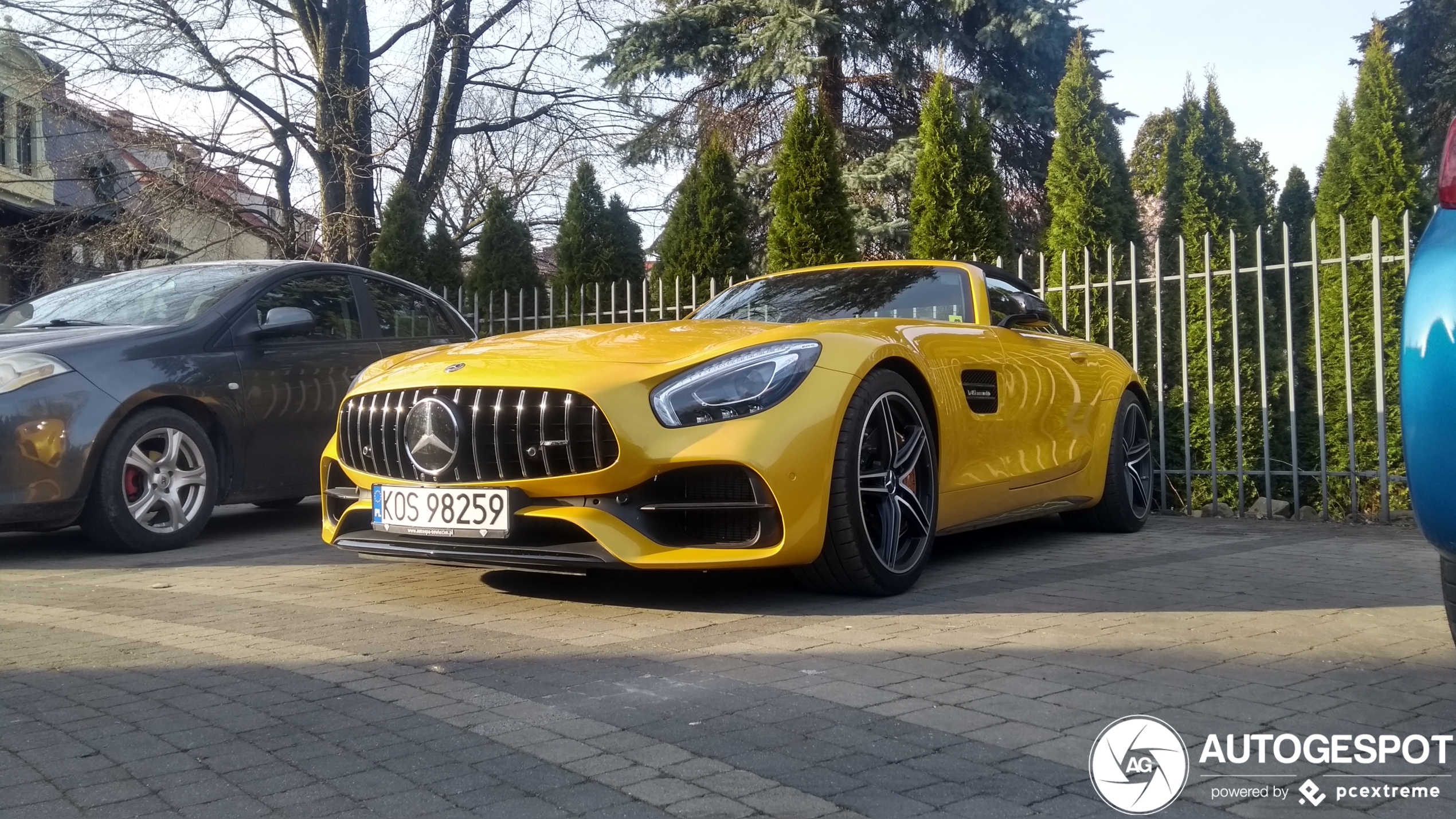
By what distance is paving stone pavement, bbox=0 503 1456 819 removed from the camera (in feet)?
8.10

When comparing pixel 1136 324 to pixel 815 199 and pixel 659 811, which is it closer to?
pixel 815 199

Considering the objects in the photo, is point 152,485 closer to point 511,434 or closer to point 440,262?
point 511,434

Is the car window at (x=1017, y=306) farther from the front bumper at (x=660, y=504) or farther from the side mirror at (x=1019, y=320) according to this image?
the front bumper at (x=660, y=504)

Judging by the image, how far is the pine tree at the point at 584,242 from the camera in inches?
606

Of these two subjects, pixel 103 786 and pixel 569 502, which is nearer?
pixel 103 786

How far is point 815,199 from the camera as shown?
468 inches

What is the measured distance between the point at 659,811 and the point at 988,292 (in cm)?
410

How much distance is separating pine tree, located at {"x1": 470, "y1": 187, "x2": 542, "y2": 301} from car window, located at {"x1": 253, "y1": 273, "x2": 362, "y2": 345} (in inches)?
329

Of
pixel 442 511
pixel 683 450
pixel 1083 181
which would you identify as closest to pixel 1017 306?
pixel 683 450

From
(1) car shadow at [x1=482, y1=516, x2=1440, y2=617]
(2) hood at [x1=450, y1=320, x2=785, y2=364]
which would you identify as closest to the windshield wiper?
(2) hood at [x1=450, y1=320, x2=785, y2=364]

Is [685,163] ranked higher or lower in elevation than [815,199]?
higher

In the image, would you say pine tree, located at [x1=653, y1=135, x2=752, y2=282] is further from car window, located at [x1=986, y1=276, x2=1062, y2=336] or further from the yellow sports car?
the yellow sports car

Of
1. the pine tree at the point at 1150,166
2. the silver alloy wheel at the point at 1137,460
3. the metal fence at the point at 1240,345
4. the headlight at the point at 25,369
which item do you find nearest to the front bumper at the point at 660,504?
the headlight at the point at 25,369

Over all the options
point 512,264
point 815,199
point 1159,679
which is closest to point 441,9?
point 512,264
